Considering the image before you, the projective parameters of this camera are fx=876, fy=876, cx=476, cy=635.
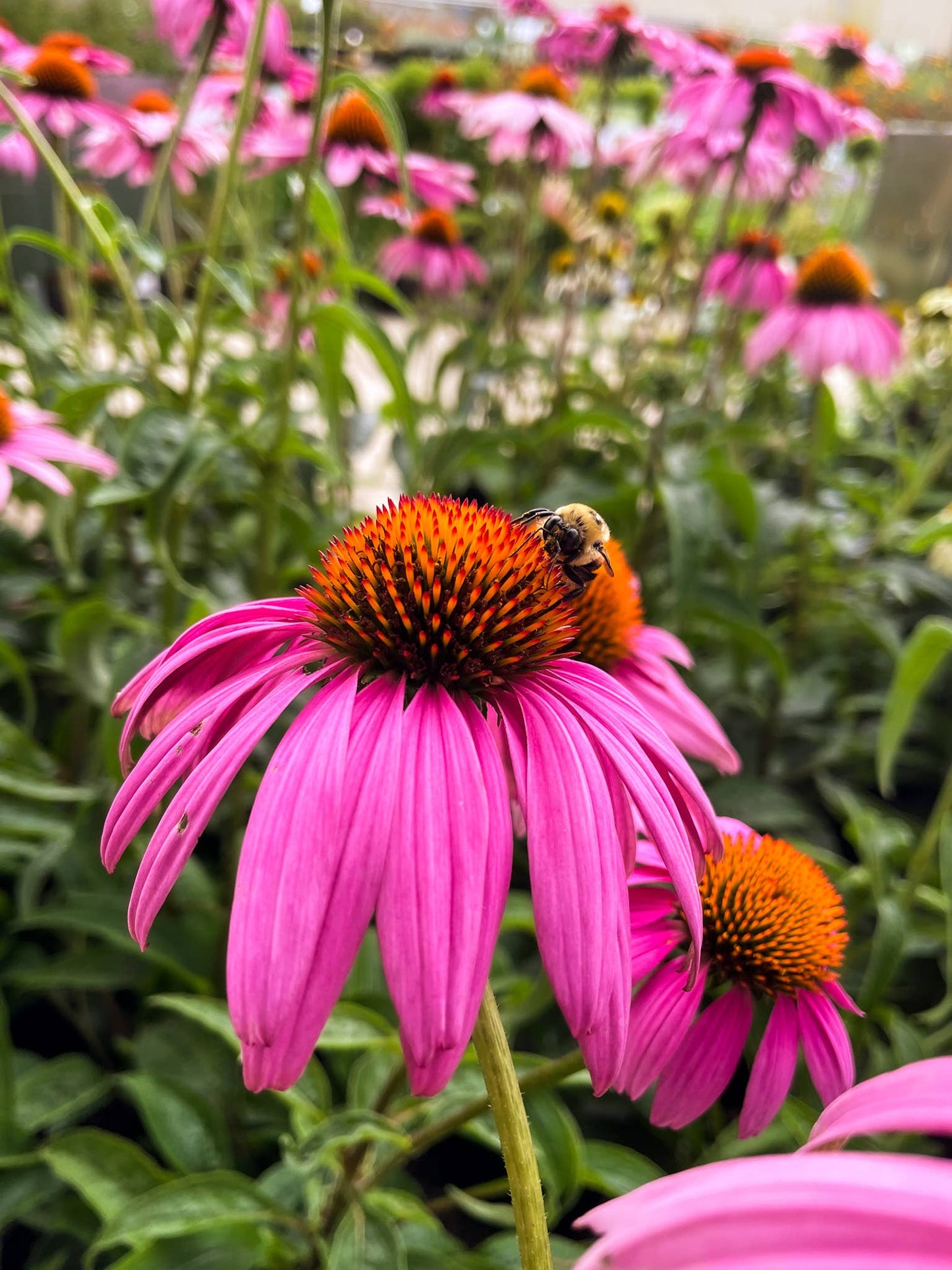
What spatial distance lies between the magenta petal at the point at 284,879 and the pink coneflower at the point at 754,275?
1.35m

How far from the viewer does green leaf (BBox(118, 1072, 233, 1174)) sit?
64cm

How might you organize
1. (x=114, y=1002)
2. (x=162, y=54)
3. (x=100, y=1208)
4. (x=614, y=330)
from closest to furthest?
1. (x=100, y=1208)
2. (x=114, y=1002)
3. (x=614, y=330)
4. (x=162, y=54)

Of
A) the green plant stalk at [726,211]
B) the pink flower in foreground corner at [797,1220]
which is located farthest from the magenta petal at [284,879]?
the green plant stalk at [726,211]

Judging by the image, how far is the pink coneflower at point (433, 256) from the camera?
1558mm

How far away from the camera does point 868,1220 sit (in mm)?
153

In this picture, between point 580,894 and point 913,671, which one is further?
point 913,671

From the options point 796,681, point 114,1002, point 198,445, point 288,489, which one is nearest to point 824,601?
point 796,681

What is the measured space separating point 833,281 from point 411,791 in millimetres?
1320

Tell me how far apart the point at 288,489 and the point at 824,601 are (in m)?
0.77

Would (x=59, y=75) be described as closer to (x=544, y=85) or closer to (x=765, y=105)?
(x=544, y=85)

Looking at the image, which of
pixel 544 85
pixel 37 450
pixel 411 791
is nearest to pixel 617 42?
pixel 544 85

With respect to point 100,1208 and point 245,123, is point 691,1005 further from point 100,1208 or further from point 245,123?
point 245,123

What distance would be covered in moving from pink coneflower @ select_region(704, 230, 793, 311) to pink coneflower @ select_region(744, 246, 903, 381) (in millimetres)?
99

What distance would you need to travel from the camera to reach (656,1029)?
33 cm
